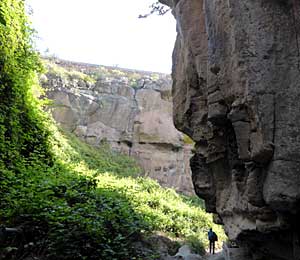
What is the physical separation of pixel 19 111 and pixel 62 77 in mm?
10460

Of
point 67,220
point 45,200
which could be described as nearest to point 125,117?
point 45,200

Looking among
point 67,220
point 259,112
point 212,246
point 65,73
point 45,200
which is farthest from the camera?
point 65,73

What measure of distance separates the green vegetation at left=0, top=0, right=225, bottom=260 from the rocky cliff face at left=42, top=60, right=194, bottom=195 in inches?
182

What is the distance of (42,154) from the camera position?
11.1 meters

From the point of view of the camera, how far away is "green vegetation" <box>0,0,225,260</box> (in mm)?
6516

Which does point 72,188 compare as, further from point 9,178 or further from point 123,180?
point 123,180

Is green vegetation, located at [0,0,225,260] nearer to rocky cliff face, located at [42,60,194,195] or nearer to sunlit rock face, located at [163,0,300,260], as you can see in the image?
sunlit rock face, located at [163,0,300,260]

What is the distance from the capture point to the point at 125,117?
20938mm

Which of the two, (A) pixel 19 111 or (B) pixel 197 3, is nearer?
(B) pixel 197 3

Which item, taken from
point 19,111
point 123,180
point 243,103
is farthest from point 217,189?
point 123,180

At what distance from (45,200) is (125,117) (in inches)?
543

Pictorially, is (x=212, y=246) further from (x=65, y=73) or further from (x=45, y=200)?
(x=65, y=73)

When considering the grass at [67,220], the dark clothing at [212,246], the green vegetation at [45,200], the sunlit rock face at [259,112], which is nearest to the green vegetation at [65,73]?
the green vegetation at [45,200]

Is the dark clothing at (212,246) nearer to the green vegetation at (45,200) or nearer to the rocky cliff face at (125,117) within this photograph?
the green vegetation at (45,200)
